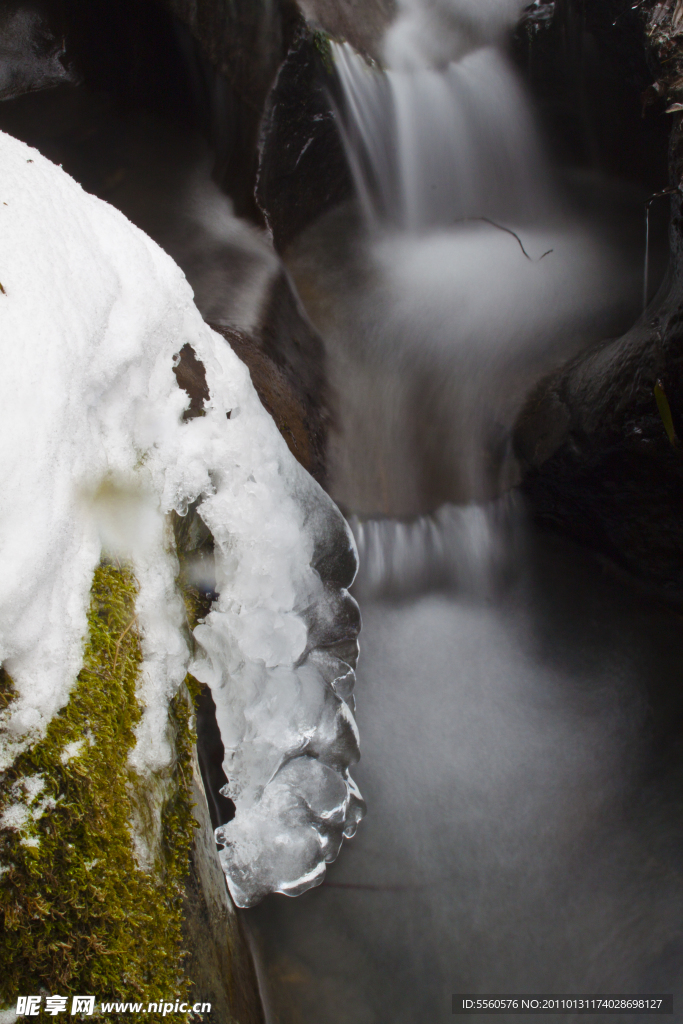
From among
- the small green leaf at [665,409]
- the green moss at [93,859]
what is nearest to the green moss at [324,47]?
the small green leaf at [665,409]

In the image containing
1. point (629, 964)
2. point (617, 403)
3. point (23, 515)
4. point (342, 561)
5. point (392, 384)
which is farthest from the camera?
point (392, 384)

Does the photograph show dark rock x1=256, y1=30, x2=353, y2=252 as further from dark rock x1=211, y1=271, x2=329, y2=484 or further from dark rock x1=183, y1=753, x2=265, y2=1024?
dark rock x1=183, y1=753, x2=265, y2=1024

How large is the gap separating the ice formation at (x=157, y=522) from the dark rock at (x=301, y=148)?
73.0 inches

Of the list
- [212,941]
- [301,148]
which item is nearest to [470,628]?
[212,941]

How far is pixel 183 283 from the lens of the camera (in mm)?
1813

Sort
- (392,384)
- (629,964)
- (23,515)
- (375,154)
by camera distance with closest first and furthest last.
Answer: (23,515) → (629,964) → (392,384) → (375,154)

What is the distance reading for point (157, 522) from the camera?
1505 millimetres

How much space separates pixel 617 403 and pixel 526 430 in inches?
24.6

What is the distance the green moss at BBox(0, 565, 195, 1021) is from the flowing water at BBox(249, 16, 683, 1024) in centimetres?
124

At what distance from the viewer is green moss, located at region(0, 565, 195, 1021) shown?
1042 mm

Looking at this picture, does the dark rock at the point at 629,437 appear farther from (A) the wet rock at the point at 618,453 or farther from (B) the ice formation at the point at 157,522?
(B) the ice formation at the point at 157,522

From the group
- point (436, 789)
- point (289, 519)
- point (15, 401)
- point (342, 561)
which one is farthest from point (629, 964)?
point (15, 401)

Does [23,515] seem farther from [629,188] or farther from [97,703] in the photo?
[629,188]

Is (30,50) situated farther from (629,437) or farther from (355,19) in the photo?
(629,437)
